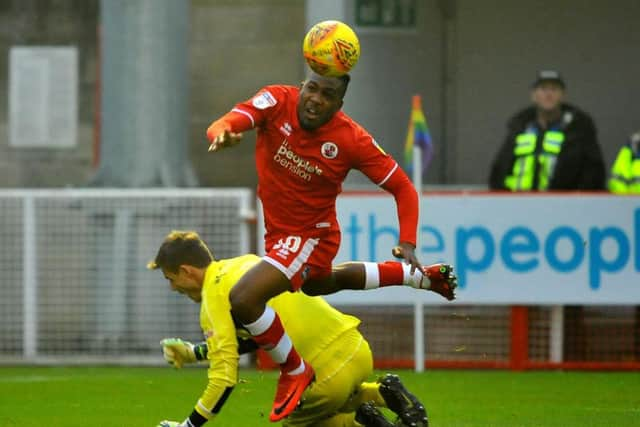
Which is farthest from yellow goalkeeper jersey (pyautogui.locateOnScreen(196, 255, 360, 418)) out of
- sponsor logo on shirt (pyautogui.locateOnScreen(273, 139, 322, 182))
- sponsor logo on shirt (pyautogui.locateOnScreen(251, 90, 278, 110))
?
sponsor logo on shirt (pyautogui.locateOnScreen(251, 90, 278, 110))

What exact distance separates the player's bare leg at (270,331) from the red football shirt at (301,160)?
0.47 metres

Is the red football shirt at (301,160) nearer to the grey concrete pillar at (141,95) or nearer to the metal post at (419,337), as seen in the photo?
the metal post at (419,337)

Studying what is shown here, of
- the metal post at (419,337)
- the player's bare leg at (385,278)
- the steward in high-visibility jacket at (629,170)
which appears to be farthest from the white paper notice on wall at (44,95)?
the player's bare leg at (385,278)

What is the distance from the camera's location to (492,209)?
43.4 ft

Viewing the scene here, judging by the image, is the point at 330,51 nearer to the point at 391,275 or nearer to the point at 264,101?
the point at 264,101

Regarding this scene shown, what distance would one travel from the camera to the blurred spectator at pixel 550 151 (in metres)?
13.6

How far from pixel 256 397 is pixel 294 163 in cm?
297

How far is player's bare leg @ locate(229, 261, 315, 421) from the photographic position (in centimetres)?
837

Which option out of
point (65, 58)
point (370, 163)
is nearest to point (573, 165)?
point (370, 163)

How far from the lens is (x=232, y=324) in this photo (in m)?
8.29

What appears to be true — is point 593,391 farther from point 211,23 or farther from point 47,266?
point 211,23

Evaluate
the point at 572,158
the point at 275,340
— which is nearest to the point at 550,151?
the point at 572,158

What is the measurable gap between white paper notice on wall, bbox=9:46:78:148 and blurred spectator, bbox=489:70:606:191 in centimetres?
602

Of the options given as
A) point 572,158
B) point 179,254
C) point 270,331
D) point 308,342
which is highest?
point 572,158
